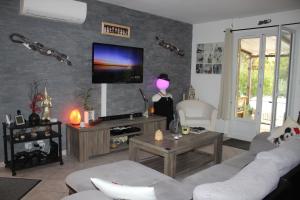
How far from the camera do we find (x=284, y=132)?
9.28ft

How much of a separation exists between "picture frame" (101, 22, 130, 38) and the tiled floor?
2.12 m

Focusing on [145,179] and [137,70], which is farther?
[137,70]

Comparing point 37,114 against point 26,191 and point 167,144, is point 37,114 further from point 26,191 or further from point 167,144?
point 167,144

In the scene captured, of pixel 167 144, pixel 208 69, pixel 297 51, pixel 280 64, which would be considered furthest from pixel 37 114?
pixel 297 51

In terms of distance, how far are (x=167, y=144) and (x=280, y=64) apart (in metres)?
2.77

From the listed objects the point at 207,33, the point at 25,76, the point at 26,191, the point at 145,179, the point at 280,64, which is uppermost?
the point at 207,33

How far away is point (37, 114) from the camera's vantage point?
11.2ft

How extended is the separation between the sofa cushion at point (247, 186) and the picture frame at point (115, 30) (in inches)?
136

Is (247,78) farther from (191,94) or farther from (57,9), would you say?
(57,9)

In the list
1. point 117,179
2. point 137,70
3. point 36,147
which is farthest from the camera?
point 137,70

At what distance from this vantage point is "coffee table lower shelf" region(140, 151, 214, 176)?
10.3ft

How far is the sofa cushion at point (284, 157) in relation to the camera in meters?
1.64

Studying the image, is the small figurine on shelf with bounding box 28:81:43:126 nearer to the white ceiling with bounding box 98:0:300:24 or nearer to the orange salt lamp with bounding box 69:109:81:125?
the orange salt lamp with bounding box 69:109:81:125

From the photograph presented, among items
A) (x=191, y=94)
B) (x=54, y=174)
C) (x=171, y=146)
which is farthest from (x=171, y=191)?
(x=191, y=94)
